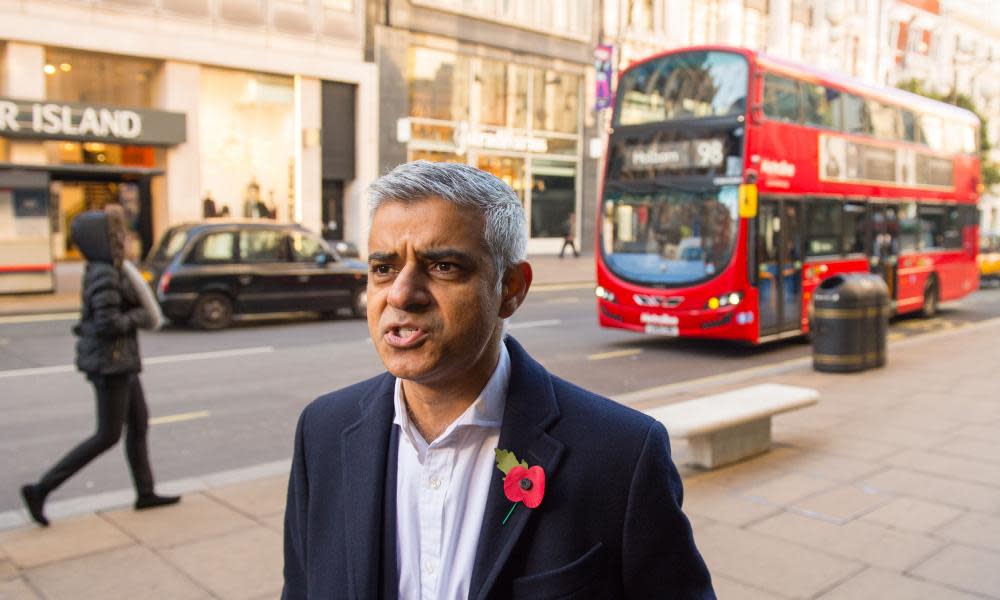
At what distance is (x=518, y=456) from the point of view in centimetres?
172

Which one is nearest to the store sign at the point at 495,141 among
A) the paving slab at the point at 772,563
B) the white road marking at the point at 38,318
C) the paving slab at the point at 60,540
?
the white road marking at the point at 38,318

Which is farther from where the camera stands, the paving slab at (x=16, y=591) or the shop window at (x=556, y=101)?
the shop window at (x=556, y=101)

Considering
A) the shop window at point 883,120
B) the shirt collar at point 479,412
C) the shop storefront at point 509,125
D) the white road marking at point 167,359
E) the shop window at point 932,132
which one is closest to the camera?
the shirt collar at point 479,412

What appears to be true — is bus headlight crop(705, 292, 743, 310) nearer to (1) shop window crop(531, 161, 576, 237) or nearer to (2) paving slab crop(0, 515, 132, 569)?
(2) paving slab crop(0, 515, 132, 569)

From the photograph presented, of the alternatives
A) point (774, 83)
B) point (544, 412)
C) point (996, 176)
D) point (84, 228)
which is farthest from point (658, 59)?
point (996, 176)

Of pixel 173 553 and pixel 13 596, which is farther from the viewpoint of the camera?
pixel 173 553

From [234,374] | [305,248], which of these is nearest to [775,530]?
[234,374]

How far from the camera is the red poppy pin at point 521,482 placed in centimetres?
167

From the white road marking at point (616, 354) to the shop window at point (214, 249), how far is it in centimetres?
613

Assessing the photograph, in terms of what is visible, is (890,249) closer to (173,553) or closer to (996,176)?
(173,553)

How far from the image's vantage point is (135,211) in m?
23.3

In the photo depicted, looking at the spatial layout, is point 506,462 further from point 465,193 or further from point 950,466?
point 950,466

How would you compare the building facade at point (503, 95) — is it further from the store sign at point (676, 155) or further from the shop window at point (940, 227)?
the store sign at point (676, 155)

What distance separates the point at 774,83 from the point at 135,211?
16.8 metres
